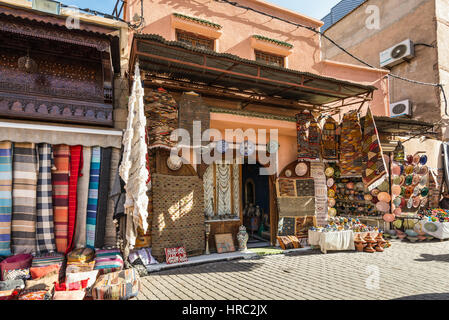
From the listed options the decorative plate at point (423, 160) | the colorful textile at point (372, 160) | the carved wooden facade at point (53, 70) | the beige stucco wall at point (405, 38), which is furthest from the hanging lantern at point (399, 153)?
the carved wooden facade at point (53, 70)

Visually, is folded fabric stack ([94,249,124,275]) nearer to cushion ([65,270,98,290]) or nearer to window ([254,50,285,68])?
cushion ([65,270,98,290])

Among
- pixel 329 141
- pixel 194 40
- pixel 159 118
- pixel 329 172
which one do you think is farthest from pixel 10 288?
pixel 329 172

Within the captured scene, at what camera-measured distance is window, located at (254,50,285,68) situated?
821 centimetres

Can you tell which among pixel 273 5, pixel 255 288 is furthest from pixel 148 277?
pixel 273 5

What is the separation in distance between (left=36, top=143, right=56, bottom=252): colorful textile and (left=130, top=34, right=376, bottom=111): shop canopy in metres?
2.49

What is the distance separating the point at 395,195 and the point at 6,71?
11780 millimetres

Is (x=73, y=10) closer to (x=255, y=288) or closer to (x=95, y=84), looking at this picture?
(x=95, y=84)

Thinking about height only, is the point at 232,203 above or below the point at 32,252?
above

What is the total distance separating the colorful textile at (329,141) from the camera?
793 cm

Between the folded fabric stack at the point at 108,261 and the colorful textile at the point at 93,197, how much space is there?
14.9 inches

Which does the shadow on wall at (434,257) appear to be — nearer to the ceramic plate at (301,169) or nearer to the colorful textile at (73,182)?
the ceramic plate at (301,169)

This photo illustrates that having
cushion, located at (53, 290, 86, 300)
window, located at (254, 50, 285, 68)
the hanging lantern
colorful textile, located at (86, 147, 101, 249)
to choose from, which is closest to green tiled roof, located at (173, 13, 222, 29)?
window, located at (254, 50, 285, 68)

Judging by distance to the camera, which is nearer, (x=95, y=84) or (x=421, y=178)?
(x=95, y=84)

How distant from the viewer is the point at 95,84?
545 cm
